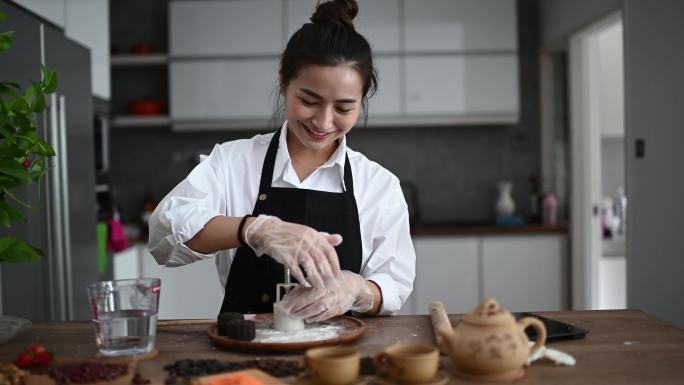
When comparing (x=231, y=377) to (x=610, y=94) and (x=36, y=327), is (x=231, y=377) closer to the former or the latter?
(x=36, y=327)

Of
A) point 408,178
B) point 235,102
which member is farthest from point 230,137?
point 408,178

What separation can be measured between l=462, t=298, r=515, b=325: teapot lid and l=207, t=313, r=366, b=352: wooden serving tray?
0.96 feet

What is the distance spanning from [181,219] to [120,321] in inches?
12.2

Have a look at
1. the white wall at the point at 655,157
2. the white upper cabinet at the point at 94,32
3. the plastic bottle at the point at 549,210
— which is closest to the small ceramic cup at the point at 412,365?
the white wall at the point at 655,157

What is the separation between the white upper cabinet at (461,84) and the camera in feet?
14.2

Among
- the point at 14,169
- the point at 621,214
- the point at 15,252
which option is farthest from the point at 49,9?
the point at 621,214

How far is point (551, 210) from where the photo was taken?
4.43m

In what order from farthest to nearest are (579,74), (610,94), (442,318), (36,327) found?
(610,94) < (579,74) < (36,327) < (442,318)

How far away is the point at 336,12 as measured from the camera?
172 centimetres

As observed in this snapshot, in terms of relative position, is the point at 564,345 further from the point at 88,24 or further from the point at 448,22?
the point at 448,22

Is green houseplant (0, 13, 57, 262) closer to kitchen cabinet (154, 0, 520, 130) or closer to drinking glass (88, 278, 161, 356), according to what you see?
drinking glass (88, 278, 161, 356)

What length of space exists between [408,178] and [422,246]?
69 centimetres

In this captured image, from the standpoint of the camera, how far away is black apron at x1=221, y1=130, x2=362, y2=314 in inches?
68.4

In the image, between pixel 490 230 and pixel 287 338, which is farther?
pixel 490 230
